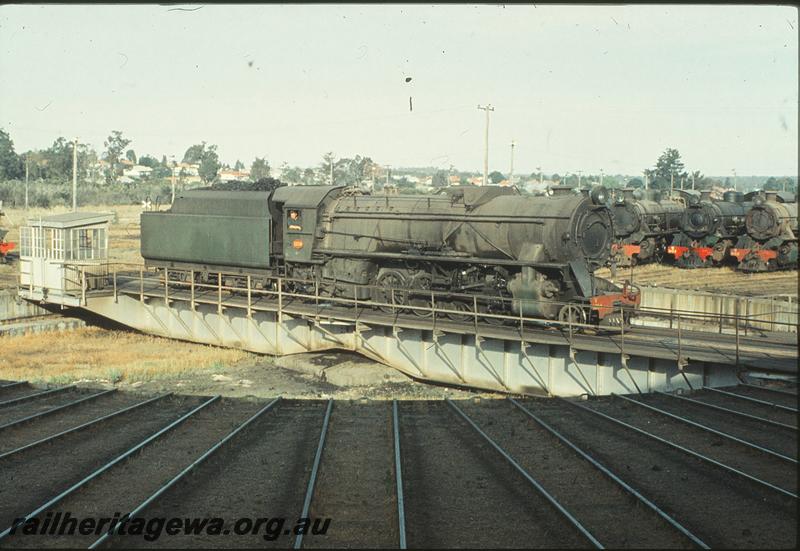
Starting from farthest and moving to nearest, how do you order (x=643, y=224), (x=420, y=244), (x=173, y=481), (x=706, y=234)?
(x=706, y=234)
(x=643, y=224)
(x=420, y=244)
(x=173, y=481)

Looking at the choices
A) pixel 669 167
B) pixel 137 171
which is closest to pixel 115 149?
pixel 137 171

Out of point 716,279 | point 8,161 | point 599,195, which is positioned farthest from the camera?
point 8,161

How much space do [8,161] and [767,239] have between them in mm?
83925

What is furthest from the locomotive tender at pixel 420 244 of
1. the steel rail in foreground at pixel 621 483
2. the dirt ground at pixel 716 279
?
the dirt ground at pixel 716 279

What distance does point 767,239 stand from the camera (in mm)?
37438

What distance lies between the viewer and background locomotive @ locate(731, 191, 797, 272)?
121 ft

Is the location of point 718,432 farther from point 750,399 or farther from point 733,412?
point 750,399

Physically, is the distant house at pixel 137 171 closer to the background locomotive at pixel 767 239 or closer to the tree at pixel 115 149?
the tree at pixel 115 149

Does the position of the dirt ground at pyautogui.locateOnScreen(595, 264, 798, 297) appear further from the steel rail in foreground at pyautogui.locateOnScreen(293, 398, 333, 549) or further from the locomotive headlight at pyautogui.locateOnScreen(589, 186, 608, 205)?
the steel rail in foreground at pyautogui.locateOnScreen(293, 398, 333, 549)

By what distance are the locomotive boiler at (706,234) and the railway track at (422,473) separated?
24.4m

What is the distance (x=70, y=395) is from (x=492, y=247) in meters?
11.0

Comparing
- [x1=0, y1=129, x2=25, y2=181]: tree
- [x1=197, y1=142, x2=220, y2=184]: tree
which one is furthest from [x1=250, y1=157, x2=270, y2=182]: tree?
[x1=0, y1=129, x2=25, y2=181]: tree

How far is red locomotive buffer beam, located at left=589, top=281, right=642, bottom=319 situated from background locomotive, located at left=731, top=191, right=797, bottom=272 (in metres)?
21.8

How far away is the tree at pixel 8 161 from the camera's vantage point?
289ft
